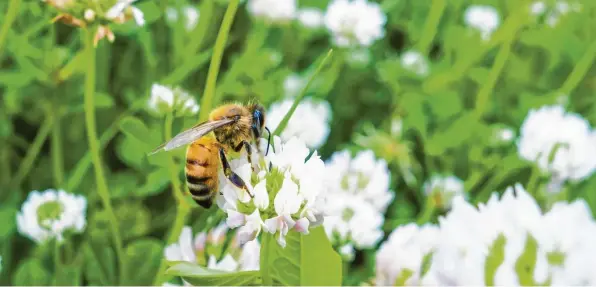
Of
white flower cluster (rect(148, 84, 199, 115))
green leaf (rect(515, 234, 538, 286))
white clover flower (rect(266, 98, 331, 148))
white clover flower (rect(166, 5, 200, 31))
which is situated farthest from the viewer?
white clover flower (rect(166, 5, 200, 31))

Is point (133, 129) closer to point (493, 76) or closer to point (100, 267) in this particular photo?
point (100, 267)

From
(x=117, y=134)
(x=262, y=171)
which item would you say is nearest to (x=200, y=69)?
(x=117, y=134)

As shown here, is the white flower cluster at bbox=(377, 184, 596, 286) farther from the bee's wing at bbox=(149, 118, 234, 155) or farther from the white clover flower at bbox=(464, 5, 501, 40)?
the white clover flower at bbox=(464, 5, 501, 40)

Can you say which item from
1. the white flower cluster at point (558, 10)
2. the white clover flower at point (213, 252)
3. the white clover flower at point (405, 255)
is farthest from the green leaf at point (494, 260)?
the white flower cluster at point (558, 10)

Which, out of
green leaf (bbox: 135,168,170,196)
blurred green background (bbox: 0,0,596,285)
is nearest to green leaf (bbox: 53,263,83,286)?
blurred green background (bbox: 0,0,596,285)

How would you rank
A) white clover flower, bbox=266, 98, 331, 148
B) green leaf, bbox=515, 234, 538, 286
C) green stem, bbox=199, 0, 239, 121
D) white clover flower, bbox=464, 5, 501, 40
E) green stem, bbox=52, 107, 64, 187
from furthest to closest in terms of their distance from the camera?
white clover flower, bbox=464, 5, 501, 40
white clover flower, bbox=266, 98, 331, 148
green stem, bbox=52, 107, 64, 187
green stem, bbox=199, 0, 239, 121
green leaf, bbox=515, 234, 538, 286

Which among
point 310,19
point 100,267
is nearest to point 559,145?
point 310,19
